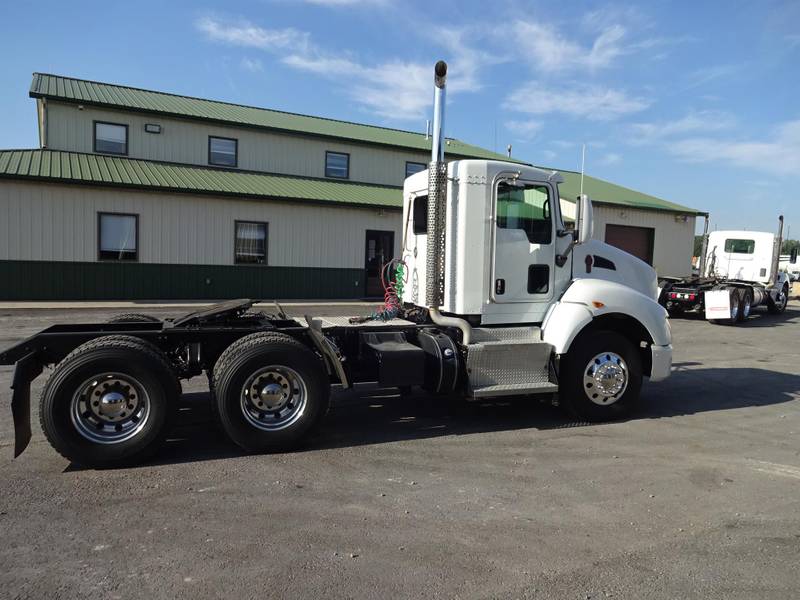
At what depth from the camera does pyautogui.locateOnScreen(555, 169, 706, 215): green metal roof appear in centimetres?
2828

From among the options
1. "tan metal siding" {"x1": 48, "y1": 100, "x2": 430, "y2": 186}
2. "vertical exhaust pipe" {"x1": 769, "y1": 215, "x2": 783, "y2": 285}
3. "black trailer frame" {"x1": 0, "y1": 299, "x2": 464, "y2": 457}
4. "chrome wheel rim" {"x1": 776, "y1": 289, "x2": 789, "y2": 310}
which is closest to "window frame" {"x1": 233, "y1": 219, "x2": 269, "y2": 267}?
"tan metal siding" {"x1": 48, "y1": 100, "x2": 430, "y2": 186}

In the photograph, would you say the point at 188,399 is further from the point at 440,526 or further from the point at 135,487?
the point at 440,526

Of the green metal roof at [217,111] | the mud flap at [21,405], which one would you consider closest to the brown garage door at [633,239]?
the green metal roof at [217,111]

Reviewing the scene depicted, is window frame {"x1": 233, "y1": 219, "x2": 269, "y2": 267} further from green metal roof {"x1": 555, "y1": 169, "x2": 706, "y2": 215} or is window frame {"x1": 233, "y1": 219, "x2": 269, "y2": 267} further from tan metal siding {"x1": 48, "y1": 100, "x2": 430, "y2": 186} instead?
green metal roof {"x1": 555, "y1": 169, "x2": 706, "y2": 215}

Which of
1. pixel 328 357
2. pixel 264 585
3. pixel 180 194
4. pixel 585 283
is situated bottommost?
pixel 264 585

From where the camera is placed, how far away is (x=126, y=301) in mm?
18469

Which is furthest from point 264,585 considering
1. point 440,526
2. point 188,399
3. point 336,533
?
point 188,399

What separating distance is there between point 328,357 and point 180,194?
15483 mm

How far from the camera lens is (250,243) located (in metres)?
20.6

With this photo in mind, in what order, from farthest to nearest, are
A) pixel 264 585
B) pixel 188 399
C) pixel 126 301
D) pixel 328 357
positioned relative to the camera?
pixel 126 301 → pixel 188 399 → pixel 328 357 → pixel 264 585

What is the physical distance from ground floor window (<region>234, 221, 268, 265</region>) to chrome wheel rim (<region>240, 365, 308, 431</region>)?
51.8 feet

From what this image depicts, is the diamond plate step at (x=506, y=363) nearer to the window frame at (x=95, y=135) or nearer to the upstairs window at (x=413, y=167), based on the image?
the window frame at (x=95, y=135)

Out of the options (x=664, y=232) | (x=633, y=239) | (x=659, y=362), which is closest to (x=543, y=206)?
(x=659, y=362)

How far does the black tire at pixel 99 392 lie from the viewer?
4.76m
